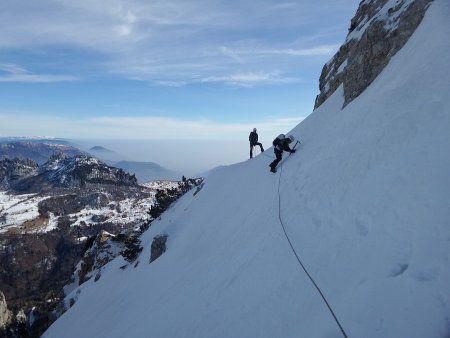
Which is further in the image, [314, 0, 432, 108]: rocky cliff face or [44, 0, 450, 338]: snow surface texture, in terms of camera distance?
[314, 0, 432, 108]: rocky cliff face

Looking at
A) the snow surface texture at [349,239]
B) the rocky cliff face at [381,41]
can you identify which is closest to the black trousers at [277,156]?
the snow surface texture at [349,239]

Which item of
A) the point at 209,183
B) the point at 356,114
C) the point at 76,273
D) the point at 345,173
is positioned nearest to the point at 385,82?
the point at 356,114

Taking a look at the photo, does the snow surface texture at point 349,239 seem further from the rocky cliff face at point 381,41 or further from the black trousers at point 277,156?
the rocky cliff face at point 381,41

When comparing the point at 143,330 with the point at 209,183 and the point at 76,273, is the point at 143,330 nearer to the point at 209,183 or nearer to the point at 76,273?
the point at 209,183

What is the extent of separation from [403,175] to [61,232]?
A: 7985 inches

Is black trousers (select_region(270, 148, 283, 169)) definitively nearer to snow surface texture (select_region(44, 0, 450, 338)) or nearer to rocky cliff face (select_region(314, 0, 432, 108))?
snow surface texture (select_region(44, 0, 450, 338))

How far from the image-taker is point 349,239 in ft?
31.2

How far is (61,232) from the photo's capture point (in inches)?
7249

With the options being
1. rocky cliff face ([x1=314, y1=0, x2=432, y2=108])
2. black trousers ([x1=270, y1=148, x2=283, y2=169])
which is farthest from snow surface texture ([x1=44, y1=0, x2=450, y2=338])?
rocky cliff face ([x1=314, y1=0, x2=432, y2=108])

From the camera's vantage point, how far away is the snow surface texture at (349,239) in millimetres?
7047

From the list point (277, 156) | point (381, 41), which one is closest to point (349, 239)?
point (277, 156)

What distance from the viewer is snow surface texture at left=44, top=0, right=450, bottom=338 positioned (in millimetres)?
7047

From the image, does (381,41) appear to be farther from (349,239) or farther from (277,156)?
(349,239)

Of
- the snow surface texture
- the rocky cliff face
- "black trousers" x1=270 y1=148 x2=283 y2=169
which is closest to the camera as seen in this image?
the snow surface texture
